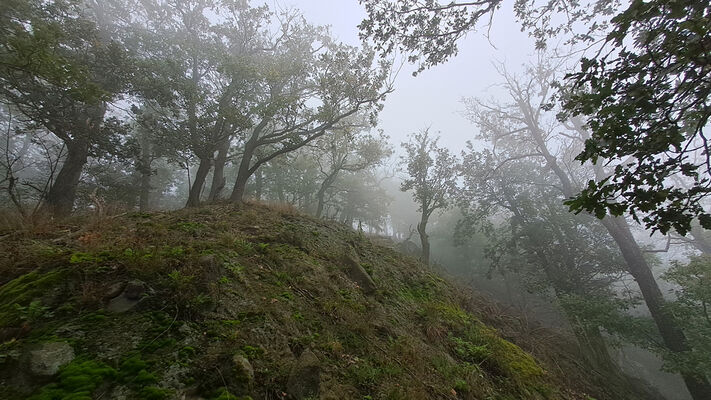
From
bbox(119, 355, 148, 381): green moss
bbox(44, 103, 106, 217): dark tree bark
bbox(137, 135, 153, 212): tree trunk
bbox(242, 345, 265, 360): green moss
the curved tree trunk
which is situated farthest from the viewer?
bbox(137, 135, 153, 212): tree trunk

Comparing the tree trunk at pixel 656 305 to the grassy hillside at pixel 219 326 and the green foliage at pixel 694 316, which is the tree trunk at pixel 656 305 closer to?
the green foliage at pixel 694 316

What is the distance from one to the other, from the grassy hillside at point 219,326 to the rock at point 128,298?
1cm

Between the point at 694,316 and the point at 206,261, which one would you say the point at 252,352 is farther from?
the point at 694,316

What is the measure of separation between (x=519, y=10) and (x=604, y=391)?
1042cm

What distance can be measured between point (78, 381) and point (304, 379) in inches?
70.1

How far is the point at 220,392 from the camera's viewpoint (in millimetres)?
2357

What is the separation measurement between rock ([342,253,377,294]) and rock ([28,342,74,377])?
14.4ft

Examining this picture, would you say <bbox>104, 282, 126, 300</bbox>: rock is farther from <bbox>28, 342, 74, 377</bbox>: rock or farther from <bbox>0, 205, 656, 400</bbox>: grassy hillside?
<bbox>28, 342, 74, 377</bbox>: rock

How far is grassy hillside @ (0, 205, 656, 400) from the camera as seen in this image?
232 centimetres

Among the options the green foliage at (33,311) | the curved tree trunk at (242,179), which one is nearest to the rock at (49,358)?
the green foliage at (33,311)

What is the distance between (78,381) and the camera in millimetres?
2031

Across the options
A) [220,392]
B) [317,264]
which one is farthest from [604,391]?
[220,392]

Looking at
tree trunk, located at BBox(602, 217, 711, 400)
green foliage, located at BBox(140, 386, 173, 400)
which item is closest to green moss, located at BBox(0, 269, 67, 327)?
green foliage, located at BBox(140, 386, 173, 400)

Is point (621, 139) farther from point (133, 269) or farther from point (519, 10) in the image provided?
point (519, 10)
